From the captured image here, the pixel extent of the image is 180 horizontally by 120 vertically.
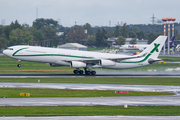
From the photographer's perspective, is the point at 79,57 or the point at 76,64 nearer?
the point at 76,64

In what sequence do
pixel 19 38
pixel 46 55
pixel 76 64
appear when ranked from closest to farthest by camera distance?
pixel 46 55, pixel 76 64, pixel 19 38

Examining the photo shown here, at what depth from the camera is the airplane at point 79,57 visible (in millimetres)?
56062

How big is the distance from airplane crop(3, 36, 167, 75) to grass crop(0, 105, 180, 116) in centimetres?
3046

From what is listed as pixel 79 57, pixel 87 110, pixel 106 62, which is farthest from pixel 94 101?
pixel 79 57

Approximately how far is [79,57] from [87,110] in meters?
33.5

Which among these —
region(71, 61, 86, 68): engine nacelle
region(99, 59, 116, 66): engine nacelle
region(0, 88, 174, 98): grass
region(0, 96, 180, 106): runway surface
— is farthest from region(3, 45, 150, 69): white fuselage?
region(0, 96, 180, 106): runway surface

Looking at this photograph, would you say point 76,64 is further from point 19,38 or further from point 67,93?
point 19,38

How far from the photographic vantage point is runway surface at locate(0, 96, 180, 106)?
27.7 meters

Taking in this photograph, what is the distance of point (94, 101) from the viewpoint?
95.8ft

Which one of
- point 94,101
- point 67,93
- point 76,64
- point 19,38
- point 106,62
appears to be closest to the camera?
point 94,101

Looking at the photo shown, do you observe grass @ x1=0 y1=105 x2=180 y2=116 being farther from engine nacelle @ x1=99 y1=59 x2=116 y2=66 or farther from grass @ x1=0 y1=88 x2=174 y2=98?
engine nacelle @ x1=99 y1=59 x2=116 y2=66

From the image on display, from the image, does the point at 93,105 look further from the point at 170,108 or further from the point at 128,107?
the point at 170,108

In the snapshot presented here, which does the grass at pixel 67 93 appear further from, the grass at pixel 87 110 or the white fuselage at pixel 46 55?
the white fuselage at pixel 46 55

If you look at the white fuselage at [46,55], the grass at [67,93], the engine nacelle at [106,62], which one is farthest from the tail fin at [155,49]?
the grass at [67,93]
